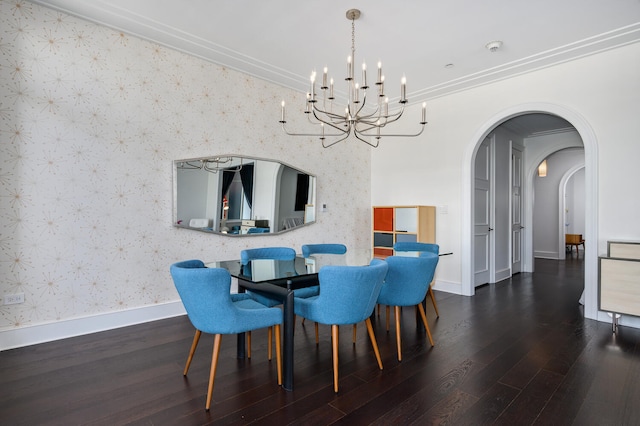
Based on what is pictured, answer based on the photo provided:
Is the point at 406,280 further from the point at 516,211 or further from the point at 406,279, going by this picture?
the point at 516,211

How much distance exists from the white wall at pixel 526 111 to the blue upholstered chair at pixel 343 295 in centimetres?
307

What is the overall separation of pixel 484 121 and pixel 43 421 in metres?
5.39

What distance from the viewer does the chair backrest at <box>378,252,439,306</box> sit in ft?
9.16

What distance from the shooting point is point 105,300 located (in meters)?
3.40

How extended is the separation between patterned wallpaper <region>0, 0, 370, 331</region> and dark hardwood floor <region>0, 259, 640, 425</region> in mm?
568

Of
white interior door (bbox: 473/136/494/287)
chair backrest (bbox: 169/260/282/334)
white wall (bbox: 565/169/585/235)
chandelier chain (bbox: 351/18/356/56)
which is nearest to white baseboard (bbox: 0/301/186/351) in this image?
chair backrest (bbox: 169/260/282/334)

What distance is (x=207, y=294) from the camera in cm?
205

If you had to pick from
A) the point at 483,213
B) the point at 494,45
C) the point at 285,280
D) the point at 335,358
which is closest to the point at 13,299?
the point at 285,280

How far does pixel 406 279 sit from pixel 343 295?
0.80 m

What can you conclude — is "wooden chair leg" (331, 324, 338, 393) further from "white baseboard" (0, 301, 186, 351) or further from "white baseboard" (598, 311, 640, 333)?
"white baseboard" (598, 311, 640, 333)

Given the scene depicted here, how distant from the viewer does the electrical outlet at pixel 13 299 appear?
2.90 meters

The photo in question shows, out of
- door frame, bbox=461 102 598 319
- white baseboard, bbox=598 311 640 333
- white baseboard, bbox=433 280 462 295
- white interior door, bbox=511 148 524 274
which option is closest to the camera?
white baseboard, bbox=598 311 640 333

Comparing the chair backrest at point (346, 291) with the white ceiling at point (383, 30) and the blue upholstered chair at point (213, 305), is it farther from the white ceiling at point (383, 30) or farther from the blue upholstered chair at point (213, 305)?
the white ceiling at point (383, 30)

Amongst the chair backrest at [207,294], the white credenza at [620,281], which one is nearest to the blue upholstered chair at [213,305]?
the chair backrest at [207,294]
